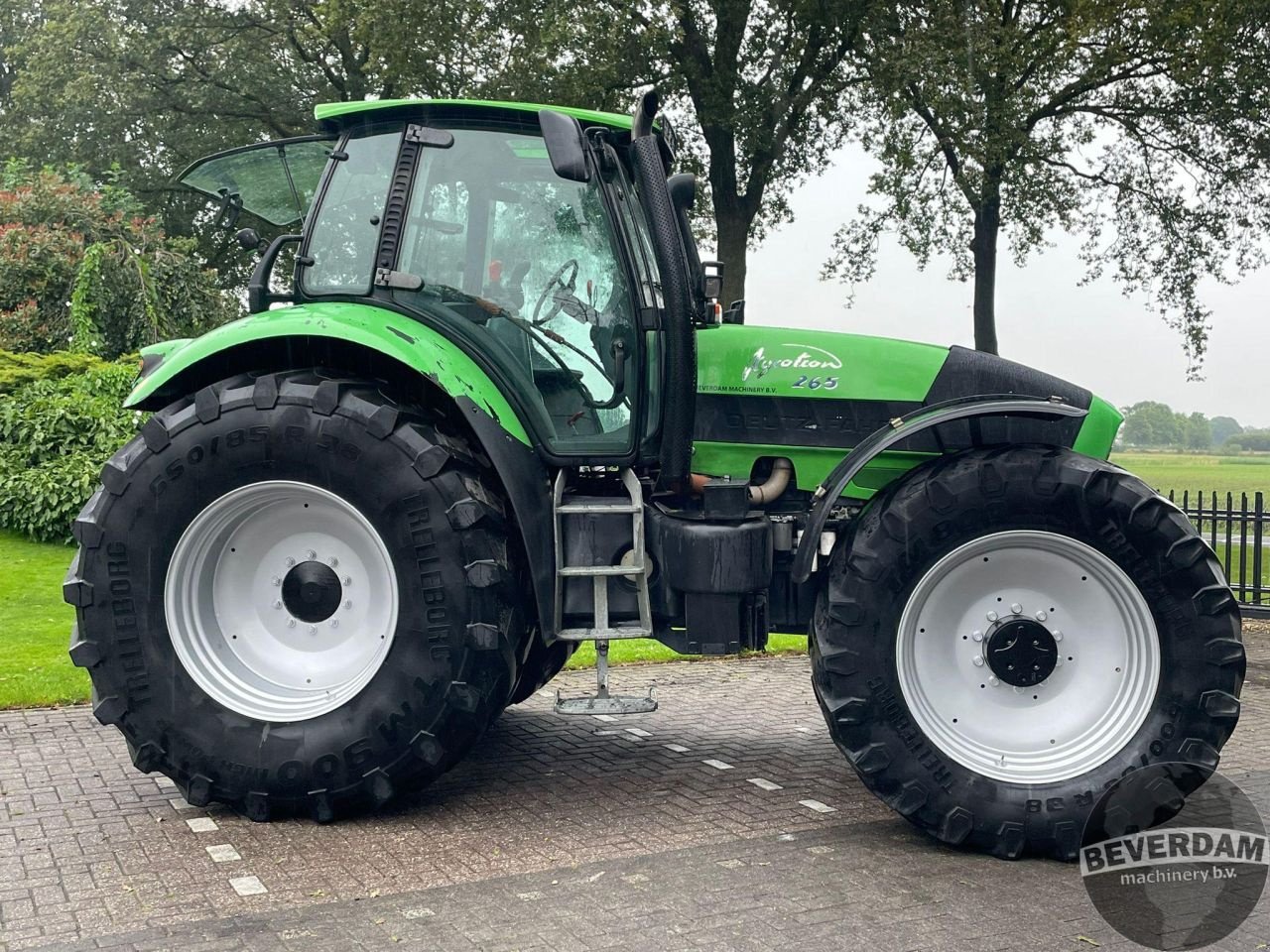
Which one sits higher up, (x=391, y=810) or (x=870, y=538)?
(x=870, y=538)

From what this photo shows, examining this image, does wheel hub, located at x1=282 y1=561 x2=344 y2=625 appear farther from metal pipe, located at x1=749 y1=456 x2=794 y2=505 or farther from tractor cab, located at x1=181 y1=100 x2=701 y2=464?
metal pipe, located at x1=749 y1=456 x2=794 y2=505

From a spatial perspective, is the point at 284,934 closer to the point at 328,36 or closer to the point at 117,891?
the point at 117,891

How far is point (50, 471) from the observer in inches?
513

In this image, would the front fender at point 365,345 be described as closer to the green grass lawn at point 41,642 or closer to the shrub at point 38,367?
the green grass lawn at point 41,642

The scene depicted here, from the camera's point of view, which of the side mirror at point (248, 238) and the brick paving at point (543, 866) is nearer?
the brick paving at point (543, 866)

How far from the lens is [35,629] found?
913cm

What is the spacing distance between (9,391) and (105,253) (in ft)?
15.6

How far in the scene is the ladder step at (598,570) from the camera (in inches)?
189

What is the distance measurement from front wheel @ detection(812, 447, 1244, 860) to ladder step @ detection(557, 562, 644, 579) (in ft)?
2.33

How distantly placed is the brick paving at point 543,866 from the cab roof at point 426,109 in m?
2.71

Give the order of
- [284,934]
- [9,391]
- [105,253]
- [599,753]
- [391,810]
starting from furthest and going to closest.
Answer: [105,253] < [9,391] < [599,753] < [391,810] < [284,934]

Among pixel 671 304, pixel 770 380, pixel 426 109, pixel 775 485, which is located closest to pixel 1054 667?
pixel 775 485

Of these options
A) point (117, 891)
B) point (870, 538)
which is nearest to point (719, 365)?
point (870, 538)

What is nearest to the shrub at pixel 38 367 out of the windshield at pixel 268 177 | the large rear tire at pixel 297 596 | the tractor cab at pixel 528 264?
the windshield at pixel 268 177
